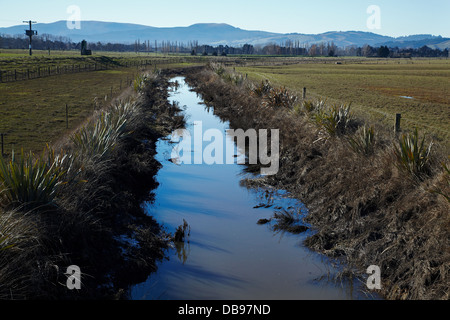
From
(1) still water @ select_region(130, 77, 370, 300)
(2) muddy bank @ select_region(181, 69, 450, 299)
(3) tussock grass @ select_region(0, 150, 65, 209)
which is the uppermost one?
(3) tussock grass @ select_region(0, 150, 65, 209)

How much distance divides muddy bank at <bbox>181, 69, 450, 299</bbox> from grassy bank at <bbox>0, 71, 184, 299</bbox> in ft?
11.4

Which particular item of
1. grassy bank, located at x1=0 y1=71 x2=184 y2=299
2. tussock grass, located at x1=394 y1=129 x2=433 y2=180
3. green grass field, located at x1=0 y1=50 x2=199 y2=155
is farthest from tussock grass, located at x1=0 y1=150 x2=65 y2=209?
tussock grass, located at x1=394 y1=129 x2=433 y2=180

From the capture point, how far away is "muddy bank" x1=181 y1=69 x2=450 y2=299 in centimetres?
661

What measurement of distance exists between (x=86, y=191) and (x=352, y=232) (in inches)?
197

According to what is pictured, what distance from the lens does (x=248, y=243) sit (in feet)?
28.9

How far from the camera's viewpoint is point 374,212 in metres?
8.75

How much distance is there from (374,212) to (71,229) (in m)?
5.56

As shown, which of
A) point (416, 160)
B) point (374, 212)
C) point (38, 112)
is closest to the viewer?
point (416, 160)

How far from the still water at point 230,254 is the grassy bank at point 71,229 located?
19.2 inches

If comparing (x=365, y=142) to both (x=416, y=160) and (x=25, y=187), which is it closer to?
(x=416, y=160)

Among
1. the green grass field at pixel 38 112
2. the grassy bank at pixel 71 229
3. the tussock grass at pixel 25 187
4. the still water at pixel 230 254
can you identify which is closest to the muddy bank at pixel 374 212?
the still water at pixel 230 254

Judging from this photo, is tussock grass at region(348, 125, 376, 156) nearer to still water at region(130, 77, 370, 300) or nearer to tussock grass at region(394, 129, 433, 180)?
tussock grass at region(394, 129, 433, 180)

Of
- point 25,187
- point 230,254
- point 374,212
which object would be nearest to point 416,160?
point 374,212

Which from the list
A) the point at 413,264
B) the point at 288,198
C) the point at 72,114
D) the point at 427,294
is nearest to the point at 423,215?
the point at 413,264
